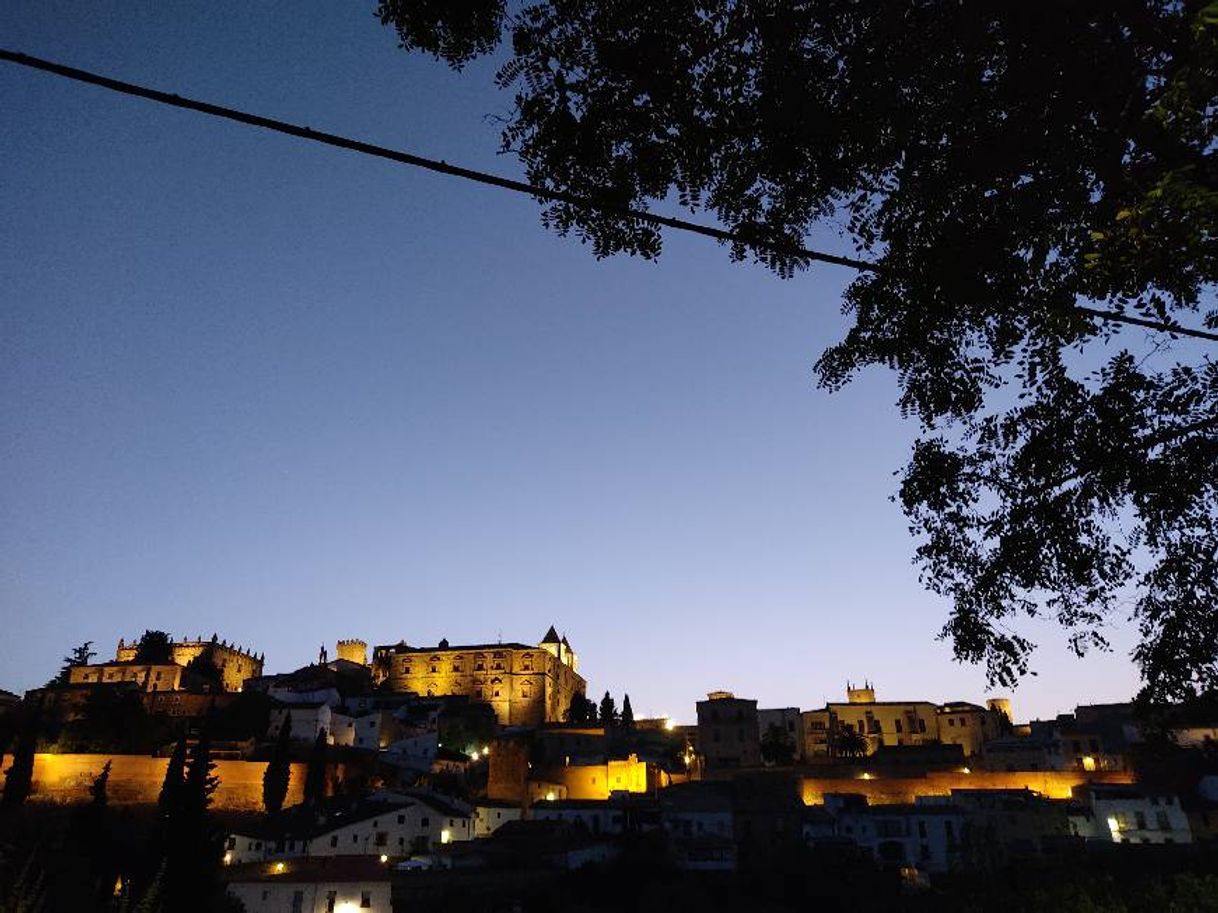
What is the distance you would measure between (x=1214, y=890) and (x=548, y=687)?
106 metres

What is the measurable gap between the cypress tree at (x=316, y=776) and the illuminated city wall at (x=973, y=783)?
4050 centimetres

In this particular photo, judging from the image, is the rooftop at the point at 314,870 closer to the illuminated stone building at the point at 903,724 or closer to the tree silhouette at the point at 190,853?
the tree silhouette at the point at 190,853

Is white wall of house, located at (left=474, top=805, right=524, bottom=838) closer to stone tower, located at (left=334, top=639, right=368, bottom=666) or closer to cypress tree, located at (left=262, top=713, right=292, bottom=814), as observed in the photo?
cypress tree, located at (left=262, top=713, right=292, bottom=814)

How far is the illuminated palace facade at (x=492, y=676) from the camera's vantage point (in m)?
113

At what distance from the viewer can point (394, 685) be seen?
383ft

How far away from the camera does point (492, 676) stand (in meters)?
115

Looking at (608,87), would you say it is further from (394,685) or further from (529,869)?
(394,685)

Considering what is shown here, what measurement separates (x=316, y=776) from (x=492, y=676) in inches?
2239

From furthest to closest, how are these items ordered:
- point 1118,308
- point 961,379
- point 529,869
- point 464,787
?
point 464,787, point 529,869, point 961,379, point 1118,308

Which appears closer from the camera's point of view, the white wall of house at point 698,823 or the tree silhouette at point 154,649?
the white wall of house at point 698,823

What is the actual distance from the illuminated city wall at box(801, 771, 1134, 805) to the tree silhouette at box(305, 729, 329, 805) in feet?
133

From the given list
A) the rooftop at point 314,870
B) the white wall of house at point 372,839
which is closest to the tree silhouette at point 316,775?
the white wall of house at point 372,839

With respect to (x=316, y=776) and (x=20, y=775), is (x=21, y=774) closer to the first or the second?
(x=20, y=775)

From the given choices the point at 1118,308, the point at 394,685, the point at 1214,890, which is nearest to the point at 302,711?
the point at 394,685
